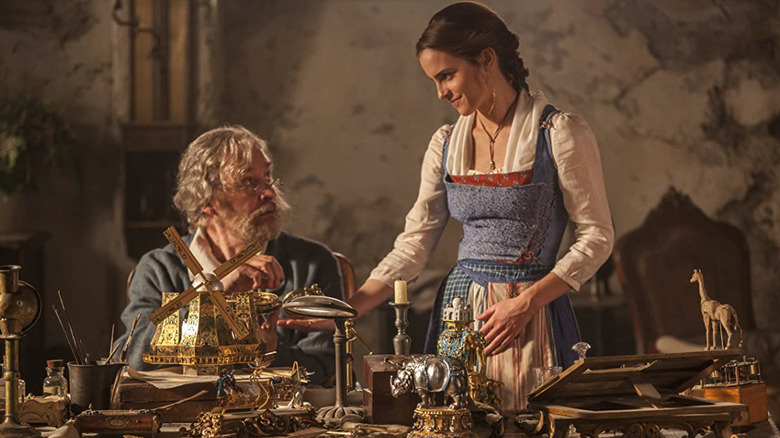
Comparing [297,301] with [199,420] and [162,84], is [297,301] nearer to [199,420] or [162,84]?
[199,420]

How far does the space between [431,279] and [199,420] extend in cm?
236

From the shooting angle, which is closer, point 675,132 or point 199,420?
point 199,420

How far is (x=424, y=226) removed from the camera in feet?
14.3

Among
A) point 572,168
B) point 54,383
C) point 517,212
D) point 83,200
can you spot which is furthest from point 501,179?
point 83,200

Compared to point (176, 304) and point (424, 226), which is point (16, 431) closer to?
point (176, 304)

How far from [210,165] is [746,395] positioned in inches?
104

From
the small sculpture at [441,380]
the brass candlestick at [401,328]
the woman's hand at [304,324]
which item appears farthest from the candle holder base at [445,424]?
the woman's hand at [304,324]

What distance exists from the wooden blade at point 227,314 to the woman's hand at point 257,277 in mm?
1430

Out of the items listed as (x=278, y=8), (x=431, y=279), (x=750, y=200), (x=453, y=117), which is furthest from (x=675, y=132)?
(x=278, y=8)

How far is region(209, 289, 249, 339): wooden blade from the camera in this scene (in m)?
2.81

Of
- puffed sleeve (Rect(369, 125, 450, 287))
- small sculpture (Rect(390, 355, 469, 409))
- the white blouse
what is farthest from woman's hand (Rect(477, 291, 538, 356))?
small sculpture (Rect(390, 355, 469, 409))

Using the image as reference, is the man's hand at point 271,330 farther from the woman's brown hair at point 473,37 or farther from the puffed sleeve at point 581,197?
the woman's brown hair at point 473,37

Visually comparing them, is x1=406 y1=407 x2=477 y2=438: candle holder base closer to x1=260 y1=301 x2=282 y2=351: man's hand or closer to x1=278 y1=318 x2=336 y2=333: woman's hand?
x1=260 y1=301 x2=282 y2=351: man's hand

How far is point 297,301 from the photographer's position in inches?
111
